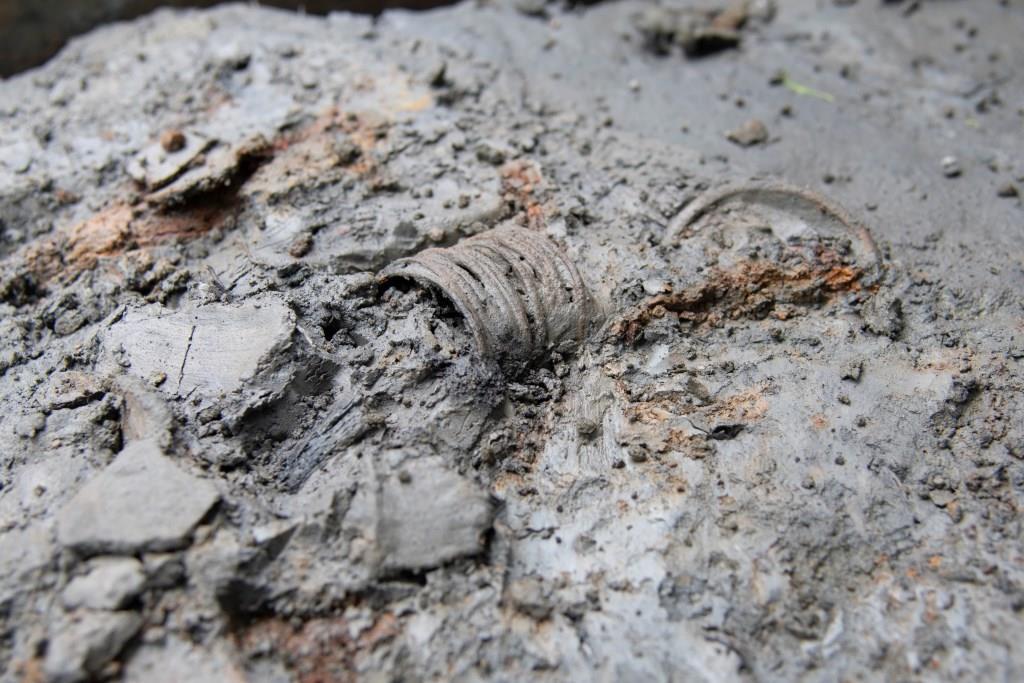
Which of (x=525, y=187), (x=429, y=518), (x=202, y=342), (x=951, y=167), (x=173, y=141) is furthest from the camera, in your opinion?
(x=951, y=167)

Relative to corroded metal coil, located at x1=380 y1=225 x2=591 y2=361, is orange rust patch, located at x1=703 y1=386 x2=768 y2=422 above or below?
below

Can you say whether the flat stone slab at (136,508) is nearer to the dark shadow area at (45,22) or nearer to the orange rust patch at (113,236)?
the orange rust patch at (113,236)

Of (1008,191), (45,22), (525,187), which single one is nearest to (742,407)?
(525,187)

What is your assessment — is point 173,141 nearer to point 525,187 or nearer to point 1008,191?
point 525,187

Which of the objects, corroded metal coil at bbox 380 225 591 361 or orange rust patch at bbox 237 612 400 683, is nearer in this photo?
orange rust patch at bbox 237 612 400 683

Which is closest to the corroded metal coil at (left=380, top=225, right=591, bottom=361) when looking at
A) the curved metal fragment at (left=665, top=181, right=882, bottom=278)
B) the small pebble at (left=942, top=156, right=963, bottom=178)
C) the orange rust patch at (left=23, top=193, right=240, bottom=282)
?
the curved metal fragment at (left=665, top=181, right=882, bottom=278)

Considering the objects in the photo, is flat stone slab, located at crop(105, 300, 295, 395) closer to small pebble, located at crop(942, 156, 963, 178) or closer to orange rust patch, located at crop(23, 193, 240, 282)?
orange rust patch, located at crop(23, 193, 240, 282)

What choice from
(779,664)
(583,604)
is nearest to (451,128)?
(583,604)
